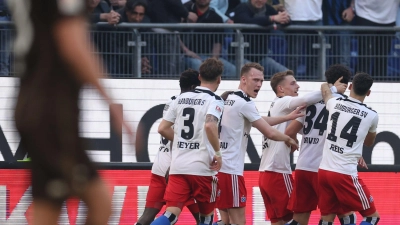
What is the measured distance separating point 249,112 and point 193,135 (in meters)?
0.83

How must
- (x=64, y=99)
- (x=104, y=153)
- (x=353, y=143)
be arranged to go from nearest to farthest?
(x=64, y=99), (x=353, y=143), (x=104, y=153)

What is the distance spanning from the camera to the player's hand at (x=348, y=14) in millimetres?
13242

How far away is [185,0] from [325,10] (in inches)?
97.7

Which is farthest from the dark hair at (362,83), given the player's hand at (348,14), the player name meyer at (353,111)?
the player's hand at (348,14)

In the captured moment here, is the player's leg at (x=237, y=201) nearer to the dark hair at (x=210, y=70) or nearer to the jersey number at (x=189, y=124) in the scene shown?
the jersey number at (x=189, y=124)

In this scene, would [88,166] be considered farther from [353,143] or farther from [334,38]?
[334,38]

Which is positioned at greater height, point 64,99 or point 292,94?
point 64,99

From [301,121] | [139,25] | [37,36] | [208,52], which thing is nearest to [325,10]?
[208,52]

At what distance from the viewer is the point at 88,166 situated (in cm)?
388

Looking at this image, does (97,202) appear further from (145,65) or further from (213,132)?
(145,65)

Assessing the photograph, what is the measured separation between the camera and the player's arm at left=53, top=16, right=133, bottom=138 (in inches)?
145

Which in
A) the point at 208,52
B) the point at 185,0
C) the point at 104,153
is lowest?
the point at 104,153

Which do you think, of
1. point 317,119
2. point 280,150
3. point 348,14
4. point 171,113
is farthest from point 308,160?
point 348,14

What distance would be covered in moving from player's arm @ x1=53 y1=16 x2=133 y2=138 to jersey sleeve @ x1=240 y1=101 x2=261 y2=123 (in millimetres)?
5373
